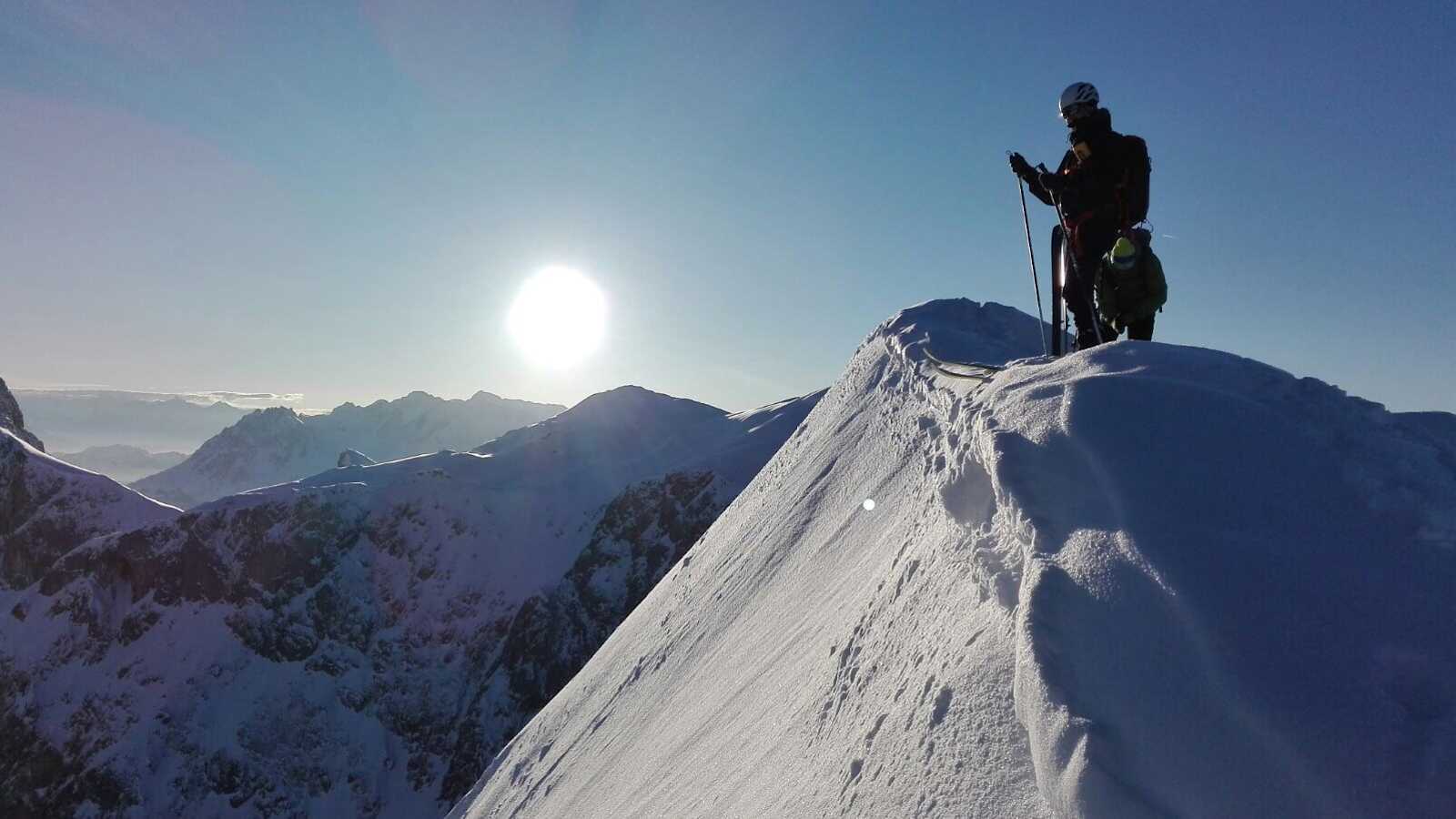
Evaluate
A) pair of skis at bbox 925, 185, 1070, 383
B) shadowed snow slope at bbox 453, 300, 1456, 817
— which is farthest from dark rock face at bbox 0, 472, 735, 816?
shadowed snow slope at bbox 453, 300, 1456, 817

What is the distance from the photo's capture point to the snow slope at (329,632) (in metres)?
77.8

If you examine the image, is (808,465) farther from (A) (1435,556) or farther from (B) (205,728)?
(B) (205,728)

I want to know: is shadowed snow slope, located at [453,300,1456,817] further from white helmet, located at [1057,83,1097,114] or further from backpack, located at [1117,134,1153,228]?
white helmet, located at [1057,83,1097,114]

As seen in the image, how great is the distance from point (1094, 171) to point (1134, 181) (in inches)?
14.8

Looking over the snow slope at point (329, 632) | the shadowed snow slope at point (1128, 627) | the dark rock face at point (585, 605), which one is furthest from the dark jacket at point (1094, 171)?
the snow slope at point (329, 632)

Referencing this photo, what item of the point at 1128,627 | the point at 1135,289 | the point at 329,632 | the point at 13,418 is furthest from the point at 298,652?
the point at 1128,627

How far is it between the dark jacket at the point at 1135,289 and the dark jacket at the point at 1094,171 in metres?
0.90

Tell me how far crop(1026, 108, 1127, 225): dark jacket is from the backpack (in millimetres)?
49

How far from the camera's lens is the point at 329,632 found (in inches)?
3474

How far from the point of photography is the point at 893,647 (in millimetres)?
4375

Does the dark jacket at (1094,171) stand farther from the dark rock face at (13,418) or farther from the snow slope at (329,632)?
the dark rock face at (13,418)

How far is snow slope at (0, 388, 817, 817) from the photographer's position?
255 feet

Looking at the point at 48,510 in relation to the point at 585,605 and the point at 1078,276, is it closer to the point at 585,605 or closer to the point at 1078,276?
the point at 585,605

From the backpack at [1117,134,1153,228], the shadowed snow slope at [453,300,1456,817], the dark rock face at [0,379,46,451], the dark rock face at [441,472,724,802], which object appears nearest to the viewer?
the shadowed snow slope at [453,300,1456,817]
